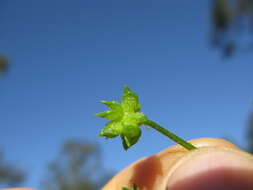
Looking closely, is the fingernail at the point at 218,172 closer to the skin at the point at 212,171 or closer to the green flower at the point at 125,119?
the skin at the point at 212,171

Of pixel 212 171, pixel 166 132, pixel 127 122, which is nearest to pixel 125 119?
pixel 127 122

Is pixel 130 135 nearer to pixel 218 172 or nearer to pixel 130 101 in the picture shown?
pixel 130 101

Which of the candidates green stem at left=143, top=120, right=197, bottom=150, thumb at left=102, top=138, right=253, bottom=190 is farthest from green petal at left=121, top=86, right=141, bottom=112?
thumb at left=102, top=138, right=253, bottom=190

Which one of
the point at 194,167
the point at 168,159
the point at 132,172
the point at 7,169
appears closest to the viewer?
the point at 194,167

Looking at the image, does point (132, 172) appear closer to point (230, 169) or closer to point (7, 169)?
point (230, 169)

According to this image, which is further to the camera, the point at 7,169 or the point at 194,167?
the point at 7,169

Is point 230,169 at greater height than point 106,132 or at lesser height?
lesser

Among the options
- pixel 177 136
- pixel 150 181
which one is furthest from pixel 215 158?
pixel 150 181
